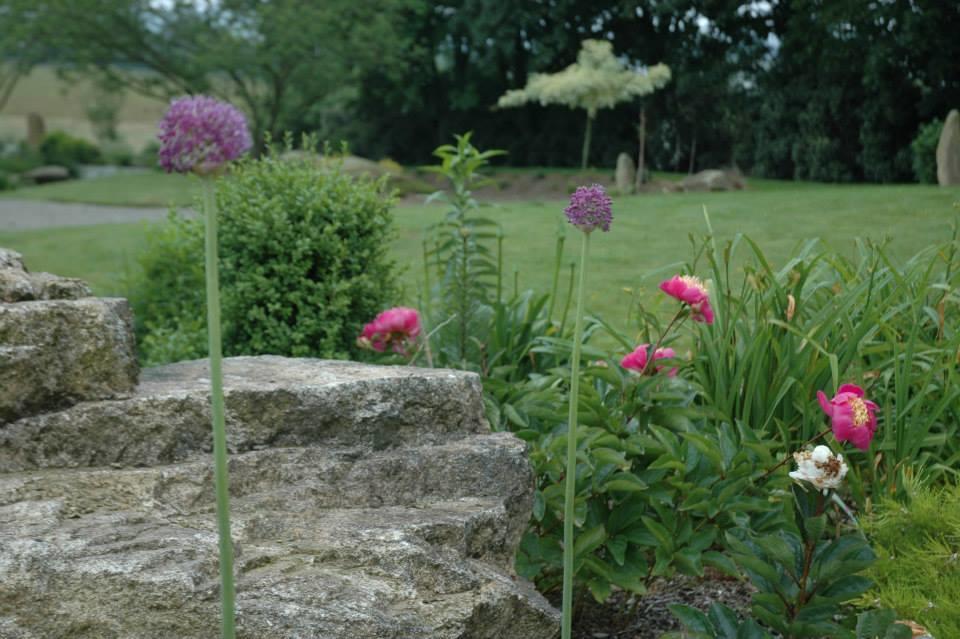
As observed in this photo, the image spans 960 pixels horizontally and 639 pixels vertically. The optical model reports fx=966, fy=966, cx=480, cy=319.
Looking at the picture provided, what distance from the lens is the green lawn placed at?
8258mm

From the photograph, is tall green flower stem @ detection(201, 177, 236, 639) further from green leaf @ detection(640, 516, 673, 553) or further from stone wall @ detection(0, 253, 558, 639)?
green leaf @ detection(640, 516, 673, 553)

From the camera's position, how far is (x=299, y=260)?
4754mm

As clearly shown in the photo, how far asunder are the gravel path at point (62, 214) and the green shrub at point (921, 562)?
44.5 ft

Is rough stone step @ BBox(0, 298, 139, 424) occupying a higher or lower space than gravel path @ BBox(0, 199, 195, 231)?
higher

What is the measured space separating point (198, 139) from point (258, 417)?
1485 millimetres

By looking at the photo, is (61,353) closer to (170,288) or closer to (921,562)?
(921,562)

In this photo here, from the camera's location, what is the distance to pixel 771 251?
345 inches

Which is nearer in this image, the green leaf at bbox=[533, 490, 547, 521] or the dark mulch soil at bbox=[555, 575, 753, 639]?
the green leaf at bbox=[533, 490, 547, 521]

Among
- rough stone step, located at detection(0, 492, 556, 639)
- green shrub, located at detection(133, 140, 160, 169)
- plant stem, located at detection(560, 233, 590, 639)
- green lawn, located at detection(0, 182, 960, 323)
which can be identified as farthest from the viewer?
green shrub, located at detection(133, 140, 160, 169)

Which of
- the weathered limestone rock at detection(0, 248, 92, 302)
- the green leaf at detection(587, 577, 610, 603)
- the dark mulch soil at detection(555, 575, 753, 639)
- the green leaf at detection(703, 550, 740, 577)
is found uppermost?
the weathered limestone rock at detection(0, 248, 92, 302)

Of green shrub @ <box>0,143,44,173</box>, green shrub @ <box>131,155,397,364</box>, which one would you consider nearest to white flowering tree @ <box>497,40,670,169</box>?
green shrub @ <box>0,143,44,173</box>

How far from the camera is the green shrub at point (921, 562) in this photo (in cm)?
237

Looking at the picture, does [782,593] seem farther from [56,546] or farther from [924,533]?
[56,546]

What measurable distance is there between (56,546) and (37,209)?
18.5 meters
